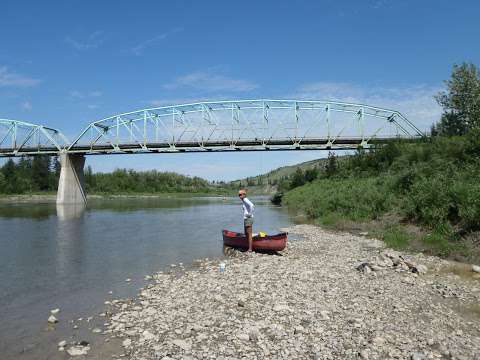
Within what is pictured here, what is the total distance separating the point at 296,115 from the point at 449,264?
76910 millimetres

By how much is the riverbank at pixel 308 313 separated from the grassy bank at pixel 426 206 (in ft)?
6.93

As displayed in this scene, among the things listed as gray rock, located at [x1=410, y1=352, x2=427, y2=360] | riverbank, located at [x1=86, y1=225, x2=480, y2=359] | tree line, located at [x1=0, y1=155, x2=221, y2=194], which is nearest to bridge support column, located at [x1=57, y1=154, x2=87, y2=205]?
tree line, located at [x1=0, y1=155, x2=221, y2=194]

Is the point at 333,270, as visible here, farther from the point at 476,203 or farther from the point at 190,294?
the point at 476,203

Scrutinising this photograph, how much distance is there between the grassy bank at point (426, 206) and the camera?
16703mm

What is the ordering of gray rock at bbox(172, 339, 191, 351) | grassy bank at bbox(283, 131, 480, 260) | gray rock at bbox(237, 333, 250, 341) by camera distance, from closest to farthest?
gray rock at bbox(172, 339, 191, 351) < gray rock at bbox(237, 333, 250, 341) < grassy bank at bbox(283, 131, 480, 260)

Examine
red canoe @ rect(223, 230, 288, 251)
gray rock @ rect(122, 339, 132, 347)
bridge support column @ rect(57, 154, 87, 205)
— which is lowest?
gray rock @ rect(122, 339, 132, 347)

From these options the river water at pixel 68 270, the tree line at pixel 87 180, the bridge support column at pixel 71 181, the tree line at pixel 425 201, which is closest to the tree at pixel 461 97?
the tree line at pixel 425 201

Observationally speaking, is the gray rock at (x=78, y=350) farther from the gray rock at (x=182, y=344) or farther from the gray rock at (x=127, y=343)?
the gray rock at (x=182, y=344)

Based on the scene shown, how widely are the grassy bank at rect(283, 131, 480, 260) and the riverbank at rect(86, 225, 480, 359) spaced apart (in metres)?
2.11

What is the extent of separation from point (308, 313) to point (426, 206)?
13.5m

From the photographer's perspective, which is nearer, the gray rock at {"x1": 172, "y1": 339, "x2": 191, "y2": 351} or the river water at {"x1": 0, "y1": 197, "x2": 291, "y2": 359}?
the gray rock at {"x1": 172, "y1": 339, "x2": 191, "y2": 351}

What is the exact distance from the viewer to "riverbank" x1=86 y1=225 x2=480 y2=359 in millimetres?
7832

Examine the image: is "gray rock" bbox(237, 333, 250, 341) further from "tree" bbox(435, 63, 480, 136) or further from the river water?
"tree" bbox(435, 63, 480, 136)

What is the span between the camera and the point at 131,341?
855 centimetres
